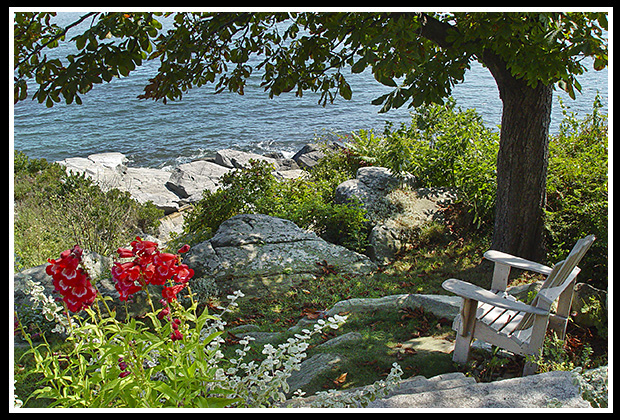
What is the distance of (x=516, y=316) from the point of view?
3697 millimetres

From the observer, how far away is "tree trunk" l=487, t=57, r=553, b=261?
16.3ft

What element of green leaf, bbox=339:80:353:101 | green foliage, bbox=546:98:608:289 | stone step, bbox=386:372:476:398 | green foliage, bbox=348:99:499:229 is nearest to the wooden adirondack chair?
stone step, bbox=386:372:476:398

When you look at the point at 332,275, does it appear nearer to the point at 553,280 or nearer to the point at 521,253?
the point at 521,253

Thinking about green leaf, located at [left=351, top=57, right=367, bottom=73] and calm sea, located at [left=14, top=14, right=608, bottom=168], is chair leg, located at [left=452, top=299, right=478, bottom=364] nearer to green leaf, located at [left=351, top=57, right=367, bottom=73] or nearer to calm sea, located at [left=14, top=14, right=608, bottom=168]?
green leaf, located at [left=351, top=57, right=367, bottom=73]

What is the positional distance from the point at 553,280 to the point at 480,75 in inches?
713

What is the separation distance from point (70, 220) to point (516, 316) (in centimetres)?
599

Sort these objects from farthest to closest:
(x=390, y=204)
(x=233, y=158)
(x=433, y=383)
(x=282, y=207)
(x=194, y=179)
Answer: (x=233, y=158), (x=194, y=179), (x=282, y=207), (x=390, y=204), (x=433, y=383)

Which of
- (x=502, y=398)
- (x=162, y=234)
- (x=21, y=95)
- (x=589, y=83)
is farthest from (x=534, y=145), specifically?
(x=589, y=83)

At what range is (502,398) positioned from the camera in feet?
8.45

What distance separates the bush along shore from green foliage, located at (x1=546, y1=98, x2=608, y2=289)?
0.8 inches

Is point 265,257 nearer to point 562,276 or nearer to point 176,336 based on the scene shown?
point 562,276

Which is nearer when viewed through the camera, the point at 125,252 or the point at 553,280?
the point at 125,252

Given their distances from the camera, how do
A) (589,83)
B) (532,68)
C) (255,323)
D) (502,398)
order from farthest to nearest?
(589,83) → (255,323) → (532,68) → (502,398)

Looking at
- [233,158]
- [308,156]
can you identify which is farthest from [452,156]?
[233,158]
